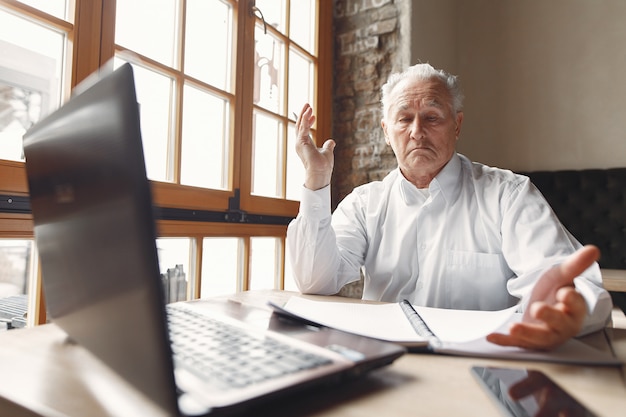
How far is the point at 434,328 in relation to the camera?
0.69m

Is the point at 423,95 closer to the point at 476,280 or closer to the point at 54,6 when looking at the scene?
the point at 476,280

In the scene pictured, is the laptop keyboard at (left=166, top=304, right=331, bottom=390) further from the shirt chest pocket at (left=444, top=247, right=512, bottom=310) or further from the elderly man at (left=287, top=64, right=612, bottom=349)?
the shirt chest pocket at (left=444, top=247, right=512, bottom=310)

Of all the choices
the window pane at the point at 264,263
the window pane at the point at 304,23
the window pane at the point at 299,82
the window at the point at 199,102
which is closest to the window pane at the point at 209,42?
the window at the point at 199,102

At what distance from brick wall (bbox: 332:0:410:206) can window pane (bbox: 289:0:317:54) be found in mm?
193

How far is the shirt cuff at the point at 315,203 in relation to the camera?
4.26 ft

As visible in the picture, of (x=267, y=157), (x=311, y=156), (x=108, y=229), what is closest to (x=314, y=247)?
(x=311, y=156)

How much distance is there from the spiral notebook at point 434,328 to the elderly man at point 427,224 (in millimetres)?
401

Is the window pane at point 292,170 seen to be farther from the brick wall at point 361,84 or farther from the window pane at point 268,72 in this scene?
the brick wall at point 361,84

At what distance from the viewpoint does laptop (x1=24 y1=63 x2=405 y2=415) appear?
30cm

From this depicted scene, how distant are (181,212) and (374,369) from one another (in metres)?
1.31

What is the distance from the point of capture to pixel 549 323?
1.87ft

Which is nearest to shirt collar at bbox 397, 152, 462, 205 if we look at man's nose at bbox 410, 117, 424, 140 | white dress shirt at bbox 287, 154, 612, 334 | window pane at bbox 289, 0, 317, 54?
white dress shirt at bbox 287, 154, 612, 334

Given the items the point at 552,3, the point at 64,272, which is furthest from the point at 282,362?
the point at 552,3

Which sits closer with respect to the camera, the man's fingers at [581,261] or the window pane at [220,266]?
the man's fingers at [581,261]
